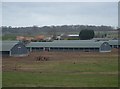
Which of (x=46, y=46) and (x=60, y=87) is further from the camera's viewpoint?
(x=46, y=46)

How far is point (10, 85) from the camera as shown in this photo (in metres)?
17.1

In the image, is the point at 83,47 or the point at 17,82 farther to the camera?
the point at 83,47

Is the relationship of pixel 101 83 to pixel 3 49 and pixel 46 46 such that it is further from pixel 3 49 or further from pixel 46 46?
pixel 46 46

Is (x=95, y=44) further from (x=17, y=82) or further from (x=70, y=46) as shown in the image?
(x=17, y=82)

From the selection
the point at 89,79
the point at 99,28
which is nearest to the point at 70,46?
the point at 89,79

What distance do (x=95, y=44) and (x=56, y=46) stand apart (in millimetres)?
7514

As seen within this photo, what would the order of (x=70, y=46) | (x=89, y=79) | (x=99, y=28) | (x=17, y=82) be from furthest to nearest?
(x=99, y=28), (x=70, y=46), (x=89, y=79), (x=17, y=82)

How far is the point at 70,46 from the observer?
5666cm

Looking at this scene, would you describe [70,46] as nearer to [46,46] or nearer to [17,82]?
[46,46]

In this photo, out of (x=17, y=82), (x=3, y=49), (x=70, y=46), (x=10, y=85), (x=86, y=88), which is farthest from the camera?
(x=70, y=46)

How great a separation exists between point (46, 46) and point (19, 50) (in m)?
13.3

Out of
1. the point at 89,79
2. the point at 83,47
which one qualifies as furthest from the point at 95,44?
the point at 89,79

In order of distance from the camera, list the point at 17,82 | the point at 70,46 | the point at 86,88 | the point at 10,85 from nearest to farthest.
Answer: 1. the point at 86,88
2. the point at 10,85
3. the point at 17,82
4. the point at 70,46

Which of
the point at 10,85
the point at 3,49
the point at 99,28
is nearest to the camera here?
the point at 10,85
